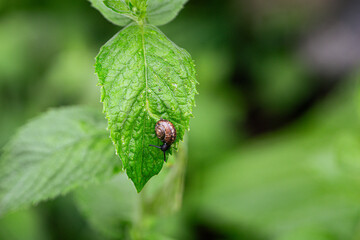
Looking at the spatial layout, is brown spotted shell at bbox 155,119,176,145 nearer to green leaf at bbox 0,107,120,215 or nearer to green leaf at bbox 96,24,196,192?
green leaf at bbox 96,24,196,192

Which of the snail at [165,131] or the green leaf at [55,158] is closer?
the snail at [165,131]

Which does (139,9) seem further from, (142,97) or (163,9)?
(142,97)

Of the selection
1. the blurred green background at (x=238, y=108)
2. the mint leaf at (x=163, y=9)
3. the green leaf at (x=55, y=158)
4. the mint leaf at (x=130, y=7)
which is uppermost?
the blurred green background at (x=238, y=108)

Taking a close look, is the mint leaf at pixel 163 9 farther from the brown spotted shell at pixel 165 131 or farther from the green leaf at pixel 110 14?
the brown spotted shell at pixel 165 131

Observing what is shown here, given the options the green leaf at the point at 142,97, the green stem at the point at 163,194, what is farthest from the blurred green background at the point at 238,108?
the green leaf at the point at 142,97

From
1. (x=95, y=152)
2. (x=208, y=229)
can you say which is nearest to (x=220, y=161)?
(x=208, y=229)

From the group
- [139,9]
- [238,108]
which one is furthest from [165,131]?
[238,108]
